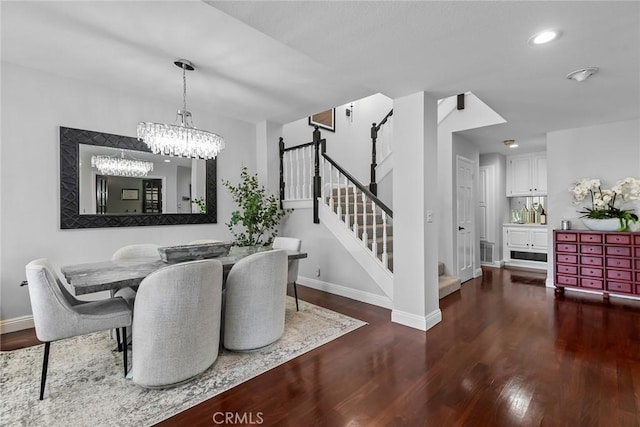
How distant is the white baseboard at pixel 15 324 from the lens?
2916mm

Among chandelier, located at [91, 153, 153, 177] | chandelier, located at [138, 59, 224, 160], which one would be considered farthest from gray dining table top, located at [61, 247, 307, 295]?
chandelier, located at [91, 153, 153, 177]

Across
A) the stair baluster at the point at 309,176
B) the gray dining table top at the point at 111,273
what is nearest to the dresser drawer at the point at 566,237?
the stair baluster at the point at 309,176

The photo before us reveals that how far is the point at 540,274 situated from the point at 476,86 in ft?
14.5

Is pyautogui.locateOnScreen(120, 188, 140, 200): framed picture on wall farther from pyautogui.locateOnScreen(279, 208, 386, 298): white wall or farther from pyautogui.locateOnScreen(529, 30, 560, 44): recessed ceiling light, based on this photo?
pyautogui.locateOnScreen(529, 30, 560, 44): recessed ceiling light

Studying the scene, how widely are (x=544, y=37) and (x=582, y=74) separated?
3.05 feet

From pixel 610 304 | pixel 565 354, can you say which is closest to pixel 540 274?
pixel 610 304

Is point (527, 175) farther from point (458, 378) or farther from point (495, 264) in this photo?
point (458, 378)

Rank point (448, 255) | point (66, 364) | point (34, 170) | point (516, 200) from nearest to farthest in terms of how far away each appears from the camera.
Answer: point (66, 364) → point (34, 170) → point (448, 255) → point (516, 200)

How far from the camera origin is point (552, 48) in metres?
2.17

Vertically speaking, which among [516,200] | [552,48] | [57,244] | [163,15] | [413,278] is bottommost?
[413,278]

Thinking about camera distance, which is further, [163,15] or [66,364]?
[66,364]

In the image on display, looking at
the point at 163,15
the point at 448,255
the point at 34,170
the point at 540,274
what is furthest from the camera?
the point at 540,274

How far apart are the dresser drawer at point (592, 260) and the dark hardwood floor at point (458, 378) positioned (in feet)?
2.65

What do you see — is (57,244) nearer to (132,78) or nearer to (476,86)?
(132,78)
